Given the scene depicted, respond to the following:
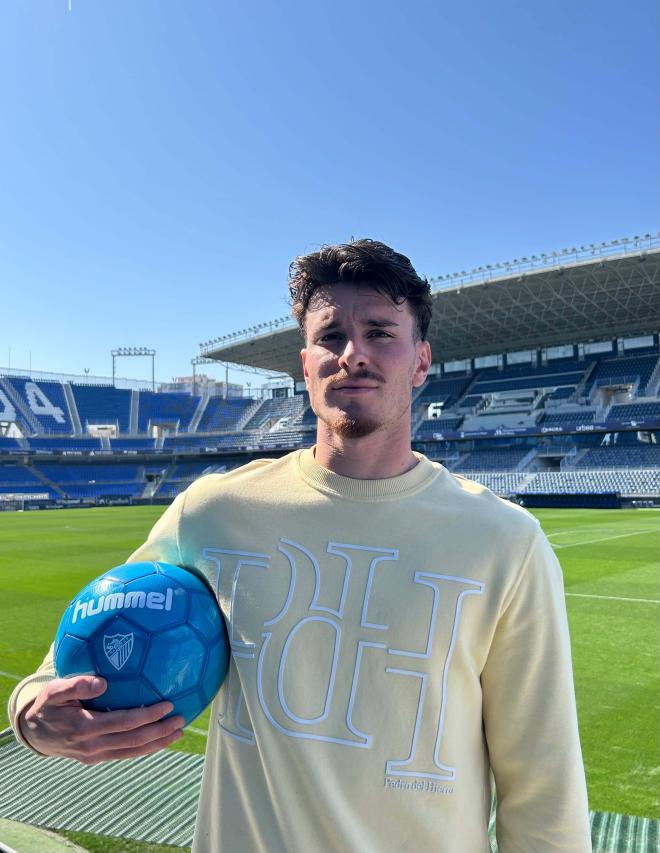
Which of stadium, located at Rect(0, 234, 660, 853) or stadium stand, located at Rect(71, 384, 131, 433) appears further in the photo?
stadium stand, located at Rect(71, 384, 131, 433)

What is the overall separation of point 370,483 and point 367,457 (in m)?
0.08

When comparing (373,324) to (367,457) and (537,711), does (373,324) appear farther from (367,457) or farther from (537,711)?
(537,711)

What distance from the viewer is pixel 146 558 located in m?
2.05

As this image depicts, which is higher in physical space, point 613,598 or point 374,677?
point 374,677

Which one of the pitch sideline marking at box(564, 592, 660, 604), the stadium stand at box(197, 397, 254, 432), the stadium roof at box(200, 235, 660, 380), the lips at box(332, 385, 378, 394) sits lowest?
the pitch sideline marking at box(564, 592, 660, 604)

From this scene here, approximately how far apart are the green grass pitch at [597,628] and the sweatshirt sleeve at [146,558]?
11.3 ft

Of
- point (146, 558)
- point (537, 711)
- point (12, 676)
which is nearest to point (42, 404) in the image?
point (12, 676)

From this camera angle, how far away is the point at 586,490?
121 feet

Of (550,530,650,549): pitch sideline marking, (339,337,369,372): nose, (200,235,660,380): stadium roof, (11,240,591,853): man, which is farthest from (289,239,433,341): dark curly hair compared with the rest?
(200,235,660,380): stadium roof

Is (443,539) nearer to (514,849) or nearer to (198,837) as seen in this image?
(514,849)

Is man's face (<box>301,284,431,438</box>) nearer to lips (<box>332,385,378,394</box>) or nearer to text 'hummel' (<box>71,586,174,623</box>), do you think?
lips (<box>332,385,378,394</box>)

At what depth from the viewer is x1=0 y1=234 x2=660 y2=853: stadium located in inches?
172

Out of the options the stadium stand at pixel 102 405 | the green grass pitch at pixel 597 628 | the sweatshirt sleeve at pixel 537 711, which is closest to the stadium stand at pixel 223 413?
the stadium stand at pixel 102 405

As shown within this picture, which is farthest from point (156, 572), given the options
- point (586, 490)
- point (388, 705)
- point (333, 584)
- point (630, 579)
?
point (586, 490)
